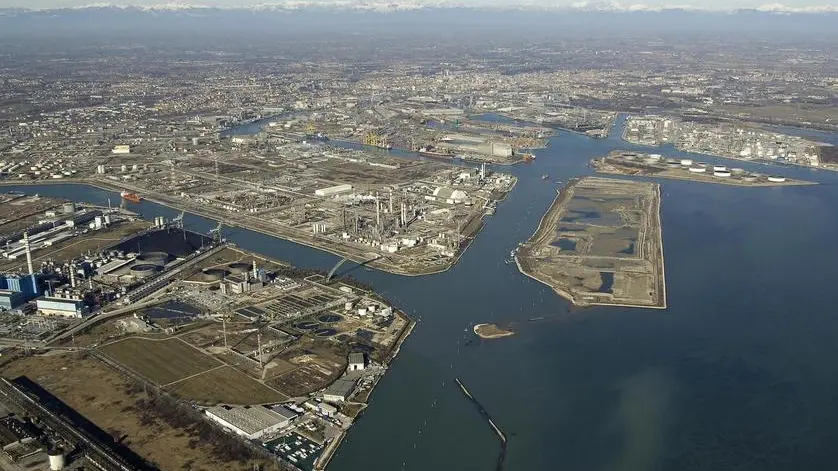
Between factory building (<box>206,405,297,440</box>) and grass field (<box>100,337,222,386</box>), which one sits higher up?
factory building (<box>206,405,297,440</box>)

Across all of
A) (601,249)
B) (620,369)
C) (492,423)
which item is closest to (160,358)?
(492,423)

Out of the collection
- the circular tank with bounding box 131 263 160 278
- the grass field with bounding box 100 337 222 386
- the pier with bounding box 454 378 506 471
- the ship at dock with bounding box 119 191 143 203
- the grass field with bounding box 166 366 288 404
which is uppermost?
the circular tank with bounding box 131 263 160 278

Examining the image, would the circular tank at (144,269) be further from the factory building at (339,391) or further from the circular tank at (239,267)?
the factory building at (339,391)

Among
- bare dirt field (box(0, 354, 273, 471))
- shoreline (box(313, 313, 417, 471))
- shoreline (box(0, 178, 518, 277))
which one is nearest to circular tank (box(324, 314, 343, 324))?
shoreline (box(313, 313, 417, 471))

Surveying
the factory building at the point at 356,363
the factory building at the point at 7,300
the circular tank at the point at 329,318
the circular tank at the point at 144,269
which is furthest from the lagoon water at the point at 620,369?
the factory building at the point at 7,300

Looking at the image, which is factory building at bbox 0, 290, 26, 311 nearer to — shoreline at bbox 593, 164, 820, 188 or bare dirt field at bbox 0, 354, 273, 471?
bare dirt field at bbox 0, 354, 273, 471

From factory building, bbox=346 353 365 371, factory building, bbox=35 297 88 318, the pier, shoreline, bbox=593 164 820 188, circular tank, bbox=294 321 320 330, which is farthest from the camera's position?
shoreline, bbox=593 164 820 188

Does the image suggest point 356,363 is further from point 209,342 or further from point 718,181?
point 718,181
